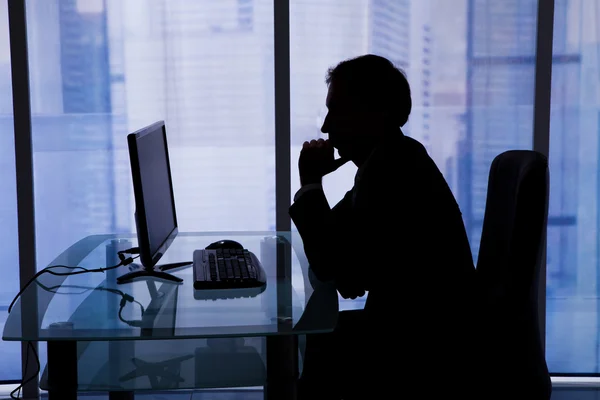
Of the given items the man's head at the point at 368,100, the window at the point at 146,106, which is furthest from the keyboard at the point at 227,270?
the window at the point at 146,106

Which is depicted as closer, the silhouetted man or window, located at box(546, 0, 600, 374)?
the silhouetted man

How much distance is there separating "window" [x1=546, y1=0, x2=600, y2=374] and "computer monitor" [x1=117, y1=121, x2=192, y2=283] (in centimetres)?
192

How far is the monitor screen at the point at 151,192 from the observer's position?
210 cm

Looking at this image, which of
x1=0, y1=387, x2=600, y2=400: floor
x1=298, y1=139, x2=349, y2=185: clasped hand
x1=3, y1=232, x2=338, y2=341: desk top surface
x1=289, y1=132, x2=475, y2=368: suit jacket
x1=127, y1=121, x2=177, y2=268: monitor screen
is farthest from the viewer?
x1=0, y1=387, x2=600, y2=400: floor

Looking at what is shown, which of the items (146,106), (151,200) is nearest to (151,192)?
(151,200)

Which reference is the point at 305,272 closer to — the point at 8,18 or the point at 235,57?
the point at 235,57

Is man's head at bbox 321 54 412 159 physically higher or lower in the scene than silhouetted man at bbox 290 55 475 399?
higher

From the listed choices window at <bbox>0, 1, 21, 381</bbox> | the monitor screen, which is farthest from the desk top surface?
window at <bbox>0, 1, 21, 381</bbox>

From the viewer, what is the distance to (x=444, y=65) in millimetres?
3580

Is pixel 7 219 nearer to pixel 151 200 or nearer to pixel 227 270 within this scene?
pixel 151 200

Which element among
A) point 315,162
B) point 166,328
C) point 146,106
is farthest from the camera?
point 146,106

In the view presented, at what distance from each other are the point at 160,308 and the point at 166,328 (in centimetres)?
20

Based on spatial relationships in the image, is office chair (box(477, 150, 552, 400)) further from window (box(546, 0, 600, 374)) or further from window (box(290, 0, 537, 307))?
window (box(546, 0, 600, 374))

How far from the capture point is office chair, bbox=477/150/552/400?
73.2 inches
